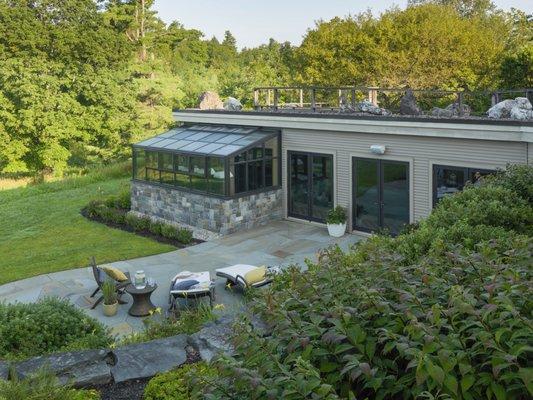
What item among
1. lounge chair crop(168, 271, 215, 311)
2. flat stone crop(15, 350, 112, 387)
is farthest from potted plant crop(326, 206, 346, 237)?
flat stone crop(15, 350, 112, 387)

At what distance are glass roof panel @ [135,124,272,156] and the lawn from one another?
9.90ft

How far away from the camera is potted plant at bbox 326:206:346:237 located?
16.5 meters

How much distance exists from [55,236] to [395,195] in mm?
9968

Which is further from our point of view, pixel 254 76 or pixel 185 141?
pixel 254 76

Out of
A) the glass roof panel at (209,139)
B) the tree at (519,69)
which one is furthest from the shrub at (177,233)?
the tree at (519,69)

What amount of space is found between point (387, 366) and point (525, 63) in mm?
28581

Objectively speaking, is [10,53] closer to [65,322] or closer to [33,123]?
[33,123]

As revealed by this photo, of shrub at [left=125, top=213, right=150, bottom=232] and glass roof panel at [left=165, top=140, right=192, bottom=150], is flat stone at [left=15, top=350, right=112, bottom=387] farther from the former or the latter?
glass roof panel at [left=165, top=140, right=192, bottom=150]

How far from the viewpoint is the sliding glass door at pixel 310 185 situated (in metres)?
17.4

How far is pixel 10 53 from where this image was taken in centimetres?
3434

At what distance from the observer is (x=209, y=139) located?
1855 centimetres

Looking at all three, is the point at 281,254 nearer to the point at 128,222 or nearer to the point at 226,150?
the point at 226,150

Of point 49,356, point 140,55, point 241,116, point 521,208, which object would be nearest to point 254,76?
point 140,55

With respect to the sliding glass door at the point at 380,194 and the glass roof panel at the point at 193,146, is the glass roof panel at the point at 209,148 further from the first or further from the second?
the sliding glass door at the point at 380,194
